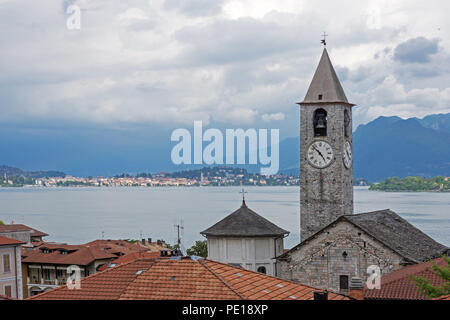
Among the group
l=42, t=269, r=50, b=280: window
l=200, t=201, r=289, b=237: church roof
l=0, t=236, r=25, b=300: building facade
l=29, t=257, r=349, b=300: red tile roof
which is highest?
l=29, t=257, r=349, b=300: red tile roof

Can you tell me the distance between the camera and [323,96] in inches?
1464

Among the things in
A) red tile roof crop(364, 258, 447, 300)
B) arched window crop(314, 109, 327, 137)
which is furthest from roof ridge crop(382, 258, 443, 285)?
arched window crop(314, 109, 327, 137)

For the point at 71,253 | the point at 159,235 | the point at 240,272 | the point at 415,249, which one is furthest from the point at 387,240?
the point at 159,235

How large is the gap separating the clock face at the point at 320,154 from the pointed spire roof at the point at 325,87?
239 centimetres

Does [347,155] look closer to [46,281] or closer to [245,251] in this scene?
[245,251]

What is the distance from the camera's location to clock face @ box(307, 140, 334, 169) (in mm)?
36844

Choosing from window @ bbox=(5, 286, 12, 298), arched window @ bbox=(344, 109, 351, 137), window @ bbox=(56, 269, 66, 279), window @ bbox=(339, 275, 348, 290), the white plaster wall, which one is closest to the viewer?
window @ bbox=(339, 275, 348, 290)

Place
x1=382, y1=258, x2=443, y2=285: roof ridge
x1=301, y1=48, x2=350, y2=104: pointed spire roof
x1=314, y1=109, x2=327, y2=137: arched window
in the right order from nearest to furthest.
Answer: x1=382, y1=258, x2=443, y2=285: roof ridge, x1=301, y1=48, x2=350, y2=104: pointed spire roof, x1=314, y1=109, x2=327, y2=137: arched window

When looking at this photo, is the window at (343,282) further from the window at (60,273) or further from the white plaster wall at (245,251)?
the window at (60,273)

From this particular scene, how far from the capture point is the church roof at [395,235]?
28197 mm

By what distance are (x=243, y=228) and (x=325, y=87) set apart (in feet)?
31.8

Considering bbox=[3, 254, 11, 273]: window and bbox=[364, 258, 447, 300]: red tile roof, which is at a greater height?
bbox=[364, 258, 447, 300]: red tile roof

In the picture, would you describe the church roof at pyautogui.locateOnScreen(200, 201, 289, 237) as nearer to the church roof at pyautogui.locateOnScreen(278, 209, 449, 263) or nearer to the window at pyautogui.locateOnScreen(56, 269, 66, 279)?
the church roof at pyautogui.locateOnScreen(278, 209, 449, 263)
